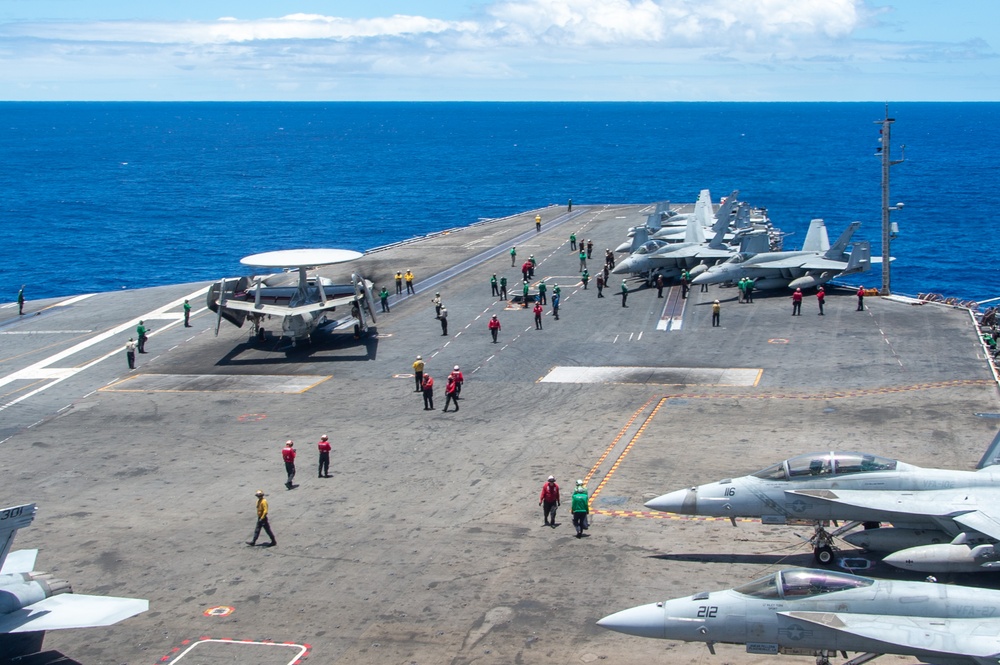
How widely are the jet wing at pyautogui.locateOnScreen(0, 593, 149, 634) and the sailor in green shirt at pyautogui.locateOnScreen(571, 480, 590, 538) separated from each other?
33.5 feet

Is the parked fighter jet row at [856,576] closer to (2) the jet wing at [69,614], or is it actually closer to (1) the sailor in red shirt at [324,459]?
→ (2) the jet wing at [69,614]

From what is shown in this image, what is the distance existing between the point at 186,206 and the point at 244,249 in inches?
1638

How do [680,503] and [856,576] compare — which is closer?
[856,576]

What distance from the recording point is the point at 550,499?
2444cm

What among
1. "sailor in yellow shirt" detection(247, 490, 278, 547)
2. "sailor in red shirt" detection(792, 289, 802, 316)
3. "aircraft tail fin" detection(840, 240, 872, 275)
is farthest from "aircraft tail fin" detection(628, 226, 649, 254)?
"sailor in yellow shirt" detection(247, 490, 278, 547)

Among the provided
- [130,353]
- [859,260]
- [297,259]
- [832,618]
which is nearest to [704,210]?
[859,260]

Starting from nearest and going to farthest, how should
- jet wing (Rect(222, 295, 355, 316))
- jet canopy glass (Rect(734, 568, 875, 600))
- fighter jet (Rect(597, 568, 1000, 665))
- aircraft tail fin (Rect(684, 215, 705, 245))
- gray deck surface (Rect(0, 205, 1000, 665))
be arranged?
fighter jet (Rect(597, 568, 1000, 665)) → jet canopy glass (Rect(734, 568, 875, 600)) → gray deck surface (Rect(0, 205, 1000, 665)) → jet wing (Rect(222, 295, 355, 316)) → aircraft tail fin (Rect(684, 215, 705, 245))

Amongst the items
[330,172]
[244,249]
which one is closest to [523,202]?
[244,249]

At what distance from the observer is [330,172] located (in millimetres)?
197875

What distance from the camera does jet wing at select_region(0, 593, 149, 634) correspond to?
16750 millimetres

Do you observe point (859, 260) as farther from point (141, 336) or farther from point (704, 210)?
point (141, 336)

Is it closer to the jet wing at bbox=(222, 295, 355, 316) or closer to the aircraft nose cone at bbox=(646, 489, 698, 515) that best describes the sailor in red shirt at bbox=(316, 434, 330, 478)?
the aircraft nose cone at bbox=(646, 489, 698, 515)

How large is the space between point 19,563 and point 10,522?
157 centimetres

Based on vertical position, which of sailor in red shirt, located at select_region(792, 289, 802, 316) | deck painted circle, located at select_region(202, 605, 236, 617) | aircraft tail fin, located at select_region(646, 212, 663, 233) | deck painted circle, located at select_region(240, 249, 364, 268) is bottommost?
deck painted circle, located at select_region(202, 605, 236, 617)
